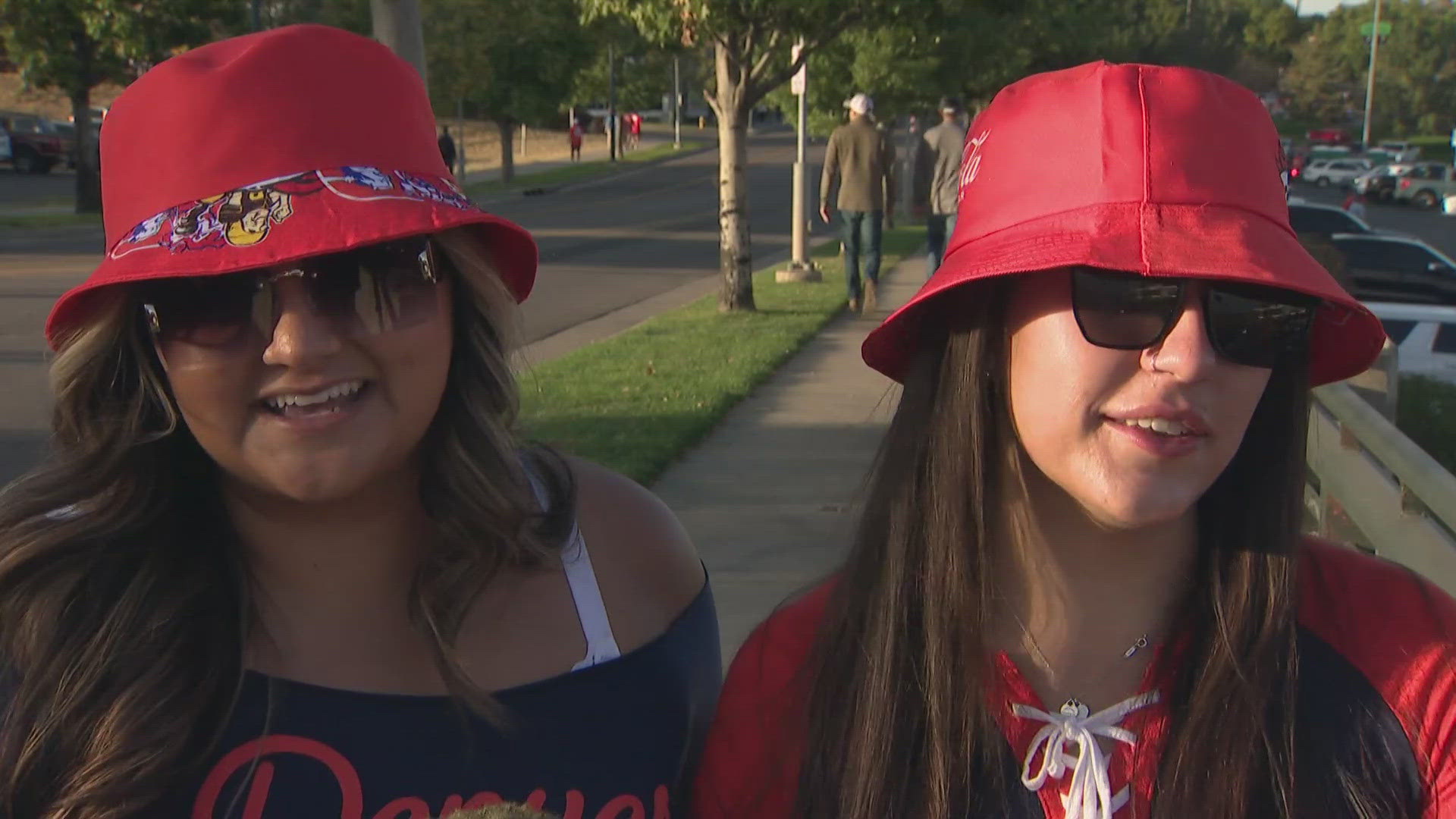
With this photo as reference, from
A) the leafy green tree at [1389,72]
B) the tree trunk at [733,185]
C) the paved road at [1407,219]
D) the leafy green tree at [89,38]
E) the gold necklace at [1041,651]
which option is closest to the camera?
the gold necklace at [1041,651]

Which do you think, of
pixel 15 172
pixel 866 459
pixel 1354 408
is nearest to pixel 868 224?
pixel 866 459

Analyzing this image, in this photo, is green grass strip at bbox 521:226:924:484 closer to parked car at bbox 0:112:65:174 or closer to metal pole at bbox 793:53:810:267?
metal pole at bbox 793:53:810:267

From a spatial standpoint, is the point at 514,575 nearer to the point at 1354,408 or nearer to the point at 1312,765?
the point at 1312,765

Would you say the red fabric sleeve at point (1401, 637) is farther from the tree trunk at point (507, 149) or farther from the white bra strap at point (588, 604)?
the tree trunk at point (507, 149)

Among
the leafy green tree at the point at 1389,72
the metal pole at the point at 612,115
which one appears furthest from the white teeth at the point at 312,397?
the leafy green tree at the point at 1389,72

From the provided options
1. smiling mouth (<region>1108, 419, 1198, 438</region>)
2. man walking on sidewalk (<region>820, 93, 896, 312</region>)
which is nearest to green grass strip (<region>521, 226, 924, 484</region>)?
man walking on sidewalk (<region>820, 93, 896, 312</region>)

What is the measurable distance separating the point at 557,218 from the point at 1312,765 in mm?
27236

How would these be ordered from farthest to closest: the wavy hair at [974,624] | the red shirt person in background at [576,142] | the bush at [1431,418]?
the red shirt person in background at [576,142] < the bush at [1431,418] < the wavy hair at [974,624]

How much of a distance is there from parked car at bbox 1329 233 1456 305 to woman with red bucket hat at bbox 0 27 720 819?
13.3 m

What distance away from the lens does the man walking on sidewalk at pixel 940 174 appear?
13297mm

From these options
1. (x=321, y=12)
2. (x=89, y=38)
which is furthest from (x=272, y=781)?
(x=321, y=12)

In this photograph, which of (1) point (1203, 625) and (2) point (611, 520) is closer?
(1) point (1203, 625)

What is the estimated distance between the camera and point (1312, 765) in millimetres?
1596

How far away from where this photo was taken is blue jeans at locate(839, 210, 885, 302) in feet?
42.8
